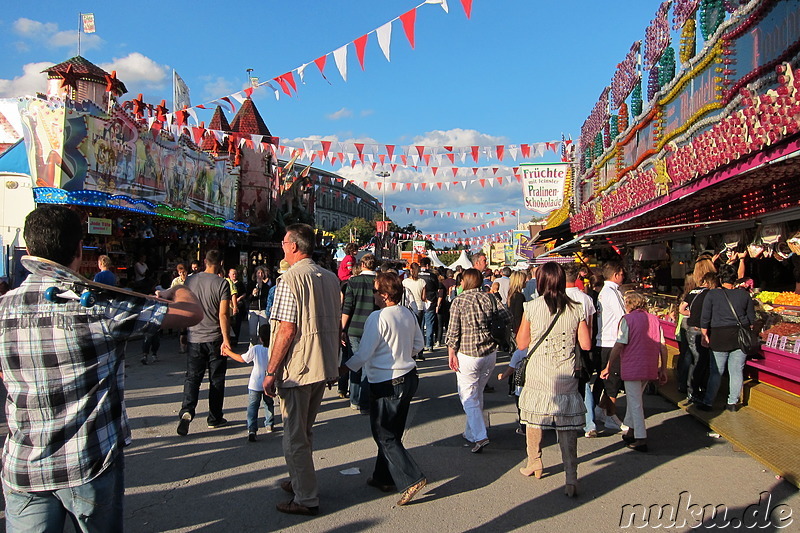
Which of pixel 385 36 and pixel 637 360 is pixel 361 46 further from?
pixel 637 360

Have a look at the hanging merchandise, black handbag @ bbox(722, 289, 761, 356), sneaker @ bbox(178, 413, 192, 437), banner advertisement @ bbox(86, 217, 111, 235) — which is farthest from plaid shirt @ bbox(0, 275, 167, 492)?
banner advertisement @ bbox(86, 217, 111, 235)

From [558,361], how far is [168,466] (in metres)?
3.51

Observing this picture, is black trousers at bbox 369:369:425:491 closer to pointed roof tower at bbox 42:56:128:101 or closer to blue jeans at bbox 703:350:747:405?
blue jeans at bbox 703:350:747:405

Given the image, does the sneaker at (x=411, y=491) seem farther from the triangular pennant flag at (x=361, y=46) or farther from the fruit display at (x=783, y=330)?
the triangular pennant flag at (x=361, y=46)

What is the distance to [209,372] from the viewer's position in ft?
20.4

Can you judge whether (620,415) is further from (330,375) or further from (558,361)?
(330,375)

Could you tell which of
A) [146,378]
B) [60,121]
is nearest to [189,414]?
[146,378]

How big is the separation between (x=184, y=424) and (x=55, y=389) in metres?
3.94

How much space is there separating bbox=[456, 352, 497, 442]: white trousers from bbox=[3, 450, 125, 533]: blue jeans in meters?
3.74

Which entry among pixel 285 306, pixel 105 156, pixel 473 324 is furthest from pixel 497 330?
pixel 105 156

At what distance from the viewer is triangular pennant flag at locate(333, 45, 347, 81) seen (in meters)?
10.4

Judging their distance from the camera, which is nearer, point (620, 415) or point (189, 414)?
point (189, 414)

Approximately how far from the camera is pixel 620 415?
7.00 metres

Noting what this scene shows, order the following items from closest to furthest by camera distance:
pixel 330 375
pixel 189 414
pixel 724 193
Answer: pixel 330 375 → pixel 189 414 → pixel 724 193
